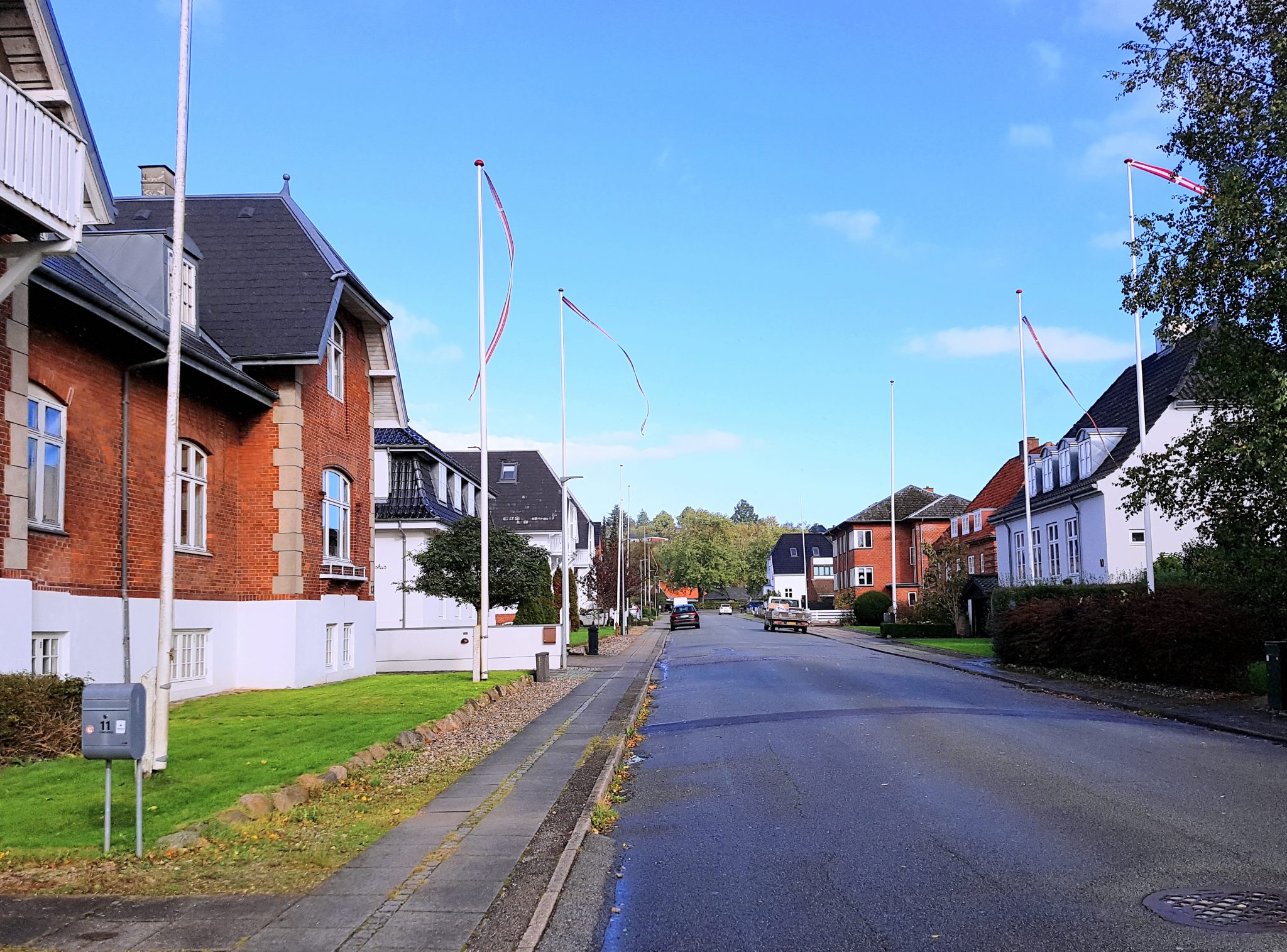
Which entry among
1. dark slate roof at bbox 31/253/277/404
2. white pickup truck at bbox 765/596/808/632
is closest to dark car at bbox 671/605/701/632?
white pickup truck at bbox 765/596/808/632

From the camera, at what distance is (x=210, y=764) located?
11.5 meters

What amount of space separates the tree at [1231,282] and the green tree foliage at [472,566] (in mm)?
16096

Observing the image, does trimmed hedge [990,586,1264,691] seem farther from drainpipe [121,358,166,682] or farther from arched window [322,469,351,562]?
drainpipe [121,358,166,682]

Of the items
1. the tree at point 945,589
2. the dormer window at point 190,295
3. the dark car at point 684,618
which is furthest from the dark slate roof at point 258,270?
the dark car at point 684,618

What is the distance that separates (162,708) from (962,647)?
3526 centimetres

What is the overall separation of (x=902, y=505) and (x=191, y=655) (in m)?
73.7

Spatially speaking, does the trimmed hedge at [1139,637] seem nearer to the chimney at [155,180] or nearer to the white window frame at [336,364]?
the white window frame at [336,364]

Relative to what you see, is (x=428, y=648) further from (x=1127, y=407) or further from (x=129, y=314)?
(x=1127, y=407)

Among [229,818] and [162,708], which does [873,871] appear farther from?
[162,708]

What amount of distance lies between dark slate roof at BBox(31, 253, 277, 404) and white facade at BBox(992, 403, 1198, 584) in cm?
2586

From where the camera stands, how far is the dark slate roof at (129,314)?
1379cm

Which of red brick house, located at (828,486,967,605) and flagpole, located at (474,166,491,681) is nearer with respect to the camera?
flagpole, located at (474,166,491,681)

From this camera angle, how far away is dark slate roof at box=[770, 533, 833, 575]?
131500mm

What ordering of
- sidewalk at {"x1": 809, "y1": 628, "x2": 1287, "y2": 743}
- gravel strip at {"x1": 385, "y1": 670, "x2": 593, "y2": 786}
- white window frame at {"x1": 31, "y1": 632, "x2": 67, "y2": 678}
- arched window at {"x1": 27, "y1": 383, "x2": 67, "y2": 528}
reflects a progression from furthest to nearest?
sidewalk at {"x1": 809, "y1": 628, "x2": 1287, "y2": 743}, arched window at {"x1": 27, "y1": 383, "x2": 67, "y2": 528}, white window frame at {"x1": 31, "y1": 632, "x2": 67, "y2": 678}, gravel strip at {"x1": 385, "y1": 670, "x2": 593, "y2": 786}
